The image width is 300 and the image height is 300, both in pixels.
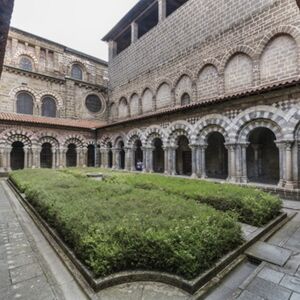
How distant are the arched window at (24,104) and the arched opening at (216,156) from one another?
17.7 m

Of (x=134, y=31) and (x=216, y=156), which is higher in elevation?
(x=134, y=31)

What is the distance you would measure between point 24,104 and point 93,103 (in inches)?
282

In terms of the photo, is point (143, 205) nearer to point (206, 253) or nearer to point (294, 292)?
point (206, 253)

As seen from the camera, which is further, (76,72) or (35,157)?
(76,72)

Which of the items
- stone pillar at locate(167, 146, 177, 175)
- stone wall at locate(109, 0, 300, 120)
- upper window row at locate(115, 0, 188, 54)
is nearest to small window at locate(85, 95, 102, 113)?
stone wall at locate(109, 0, 300, 120)

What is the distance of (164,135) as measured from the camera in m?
15.4

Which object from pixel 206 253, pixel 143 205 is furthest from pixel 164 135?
pixel 206 253

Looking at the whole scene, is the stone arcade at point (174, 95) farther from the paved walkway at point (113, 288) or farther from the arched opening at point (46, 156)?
the paved walkway at point (113, 288)

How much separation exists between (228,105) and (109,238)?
1012cm

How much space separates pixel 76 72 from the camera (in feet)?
83.4

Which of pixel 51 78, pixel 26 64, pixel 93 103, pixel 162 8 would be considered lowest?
pixel 93 103

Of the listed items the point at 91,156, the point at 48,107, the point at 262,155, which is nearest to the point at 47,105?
the point at 48,107

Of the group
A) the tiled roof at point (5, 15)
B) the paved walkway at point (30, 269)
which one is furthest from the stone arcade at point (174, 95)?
the tiled roof at point (5, 15)

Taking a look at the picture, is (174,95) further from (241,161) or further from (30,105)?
(30,105)
